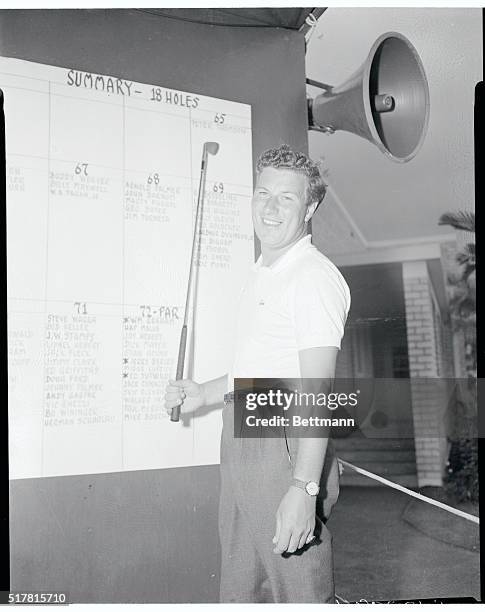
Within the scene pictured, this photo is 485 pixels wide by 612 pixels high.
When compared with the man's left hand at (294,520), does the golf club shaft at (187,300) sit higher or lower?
higher

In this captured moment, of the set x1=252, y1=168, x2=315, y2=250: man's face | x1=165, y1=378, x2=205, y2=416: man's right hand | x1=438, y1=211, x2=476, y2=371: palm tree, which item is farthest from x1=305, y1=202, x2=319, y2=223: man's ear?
x1=165, y1=378, x2=205, y2=416: man's right hand

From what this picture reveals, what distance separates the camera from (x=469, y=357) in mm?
1506

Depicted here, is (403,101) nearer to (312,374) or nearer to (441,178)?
(441,178)

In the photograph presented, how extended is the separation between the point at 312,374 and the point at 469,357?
1.27 feet

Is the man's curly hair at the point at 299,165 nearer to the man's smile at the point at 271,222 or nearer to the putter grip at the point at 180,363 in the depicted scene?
the man's smile at the point at 271,222

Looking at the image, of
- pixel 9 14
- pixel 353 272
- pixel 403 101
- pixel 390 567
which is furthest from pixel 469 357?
pixel 9 14

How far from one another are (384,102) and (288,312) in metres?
0.54

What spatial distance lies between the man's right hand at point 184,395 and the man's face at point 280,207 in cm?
35

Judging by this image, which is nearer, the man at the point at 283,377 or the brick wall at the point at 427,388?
the man at the point at 283,377

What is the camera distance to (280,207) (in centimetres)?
147

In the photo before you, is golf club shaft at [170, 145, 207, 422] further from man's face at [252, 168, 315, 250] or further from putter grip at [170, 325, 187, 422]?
man's face at [252, 168, 315, 250]

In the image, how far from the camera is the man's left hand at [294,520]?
133cm

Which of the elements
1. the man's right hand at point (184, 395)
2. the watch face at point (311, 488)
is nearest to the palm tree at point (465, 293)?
the watch face at point (311, 488)

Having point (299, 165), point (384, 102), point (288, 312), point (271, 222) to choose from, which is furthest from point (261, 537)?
point (384, 102)
